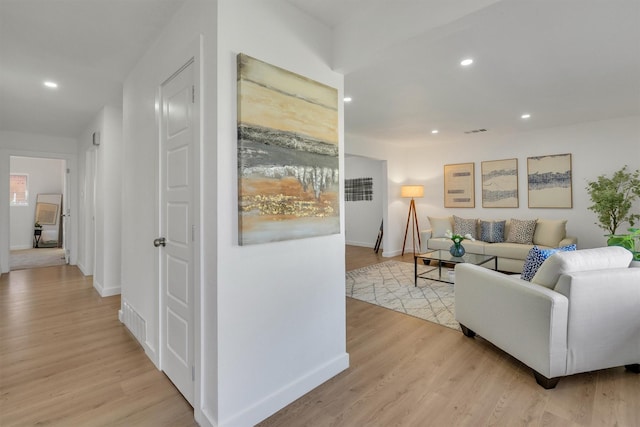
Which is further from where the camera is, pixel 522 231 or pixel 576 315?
pixel 522 231

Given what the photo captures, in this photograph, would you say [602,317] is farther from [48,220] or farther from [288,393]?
[48,220]

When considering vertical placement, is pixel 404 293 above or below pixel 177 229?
below

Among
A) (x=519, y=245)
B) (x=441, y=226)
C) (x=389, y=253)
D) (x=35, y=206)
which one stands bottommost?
(x=389, y=253)

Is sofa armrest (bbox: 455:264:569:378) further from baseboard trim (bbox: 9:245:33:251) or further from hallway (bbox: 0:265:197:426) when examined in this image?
baseboard trim (bbox: 9:245:33:251)

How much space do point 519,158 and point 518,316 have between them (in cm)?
445

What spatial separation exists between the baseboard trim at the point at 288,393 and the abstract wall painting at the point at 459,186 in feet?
16.3

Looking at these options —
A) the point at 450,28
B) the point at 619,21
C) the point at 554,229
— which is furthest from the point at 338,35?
the point at 554,229

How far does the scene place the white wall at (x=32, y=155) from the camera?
192 inches

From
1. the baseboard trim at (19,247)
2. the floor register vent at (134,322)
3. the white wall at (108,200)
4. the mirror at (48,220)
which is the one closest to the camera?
the floor register vent at (134,322)

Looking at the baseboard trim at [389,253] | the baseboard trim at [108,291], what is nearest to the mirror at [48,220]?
the baseboard trim at [108,291]

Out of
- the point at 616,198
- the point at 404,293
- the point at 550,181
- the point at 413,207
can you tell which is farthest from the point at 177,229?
the point at 550,181

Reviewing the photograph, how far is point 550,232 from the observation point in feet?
15.5

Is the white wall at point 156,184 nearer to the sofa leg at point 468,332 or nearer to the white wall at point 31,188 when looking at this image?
the sofa leg at point 468,332

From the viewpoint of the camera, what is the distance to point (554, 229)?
4711mm
